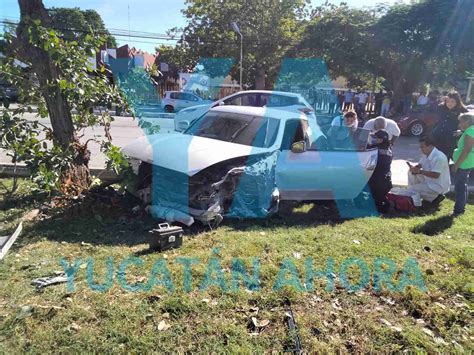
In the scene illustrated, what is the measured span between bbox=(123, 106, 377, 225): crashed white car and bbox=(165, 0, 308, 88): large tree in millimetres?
21662

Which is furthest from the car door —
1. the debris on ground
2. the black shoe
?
the debris on ground

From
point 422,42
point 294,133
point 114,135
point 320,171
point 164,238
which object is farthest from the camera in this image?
point 422,42

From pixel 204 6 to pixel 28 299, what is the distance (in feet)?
91.3

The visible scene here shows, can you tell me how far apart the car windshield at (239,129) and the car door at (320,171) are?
29 centimetres

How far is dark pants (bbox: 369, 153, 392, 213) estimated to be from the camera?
6090 mm

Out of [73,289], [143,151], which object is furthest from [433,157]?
[73,289]

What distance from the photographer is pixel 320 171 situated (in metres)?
5.70

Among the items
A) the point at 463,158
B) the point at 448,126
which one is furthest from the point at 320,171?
the point at 448,126

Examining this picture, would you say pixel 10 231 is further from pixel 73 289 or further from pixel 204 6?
pixel 204 6

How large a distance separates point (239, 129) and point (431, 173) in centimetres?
327

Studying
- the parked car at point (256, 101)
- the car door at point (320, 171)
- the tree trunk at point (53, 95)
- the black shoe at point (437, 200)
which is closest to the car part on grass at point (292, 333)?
the car door at point (320, 171)

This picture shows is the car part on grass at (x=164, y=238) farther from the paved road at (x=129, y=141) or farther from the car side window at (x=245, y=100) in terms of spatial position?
the car side window at (x=245, y=100)

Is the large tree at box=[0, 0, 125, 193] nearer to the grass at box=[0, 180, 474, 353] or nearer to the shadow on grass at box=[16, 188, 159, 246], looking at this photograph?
the shadow on grass at box=[16, 188, 159, 246]

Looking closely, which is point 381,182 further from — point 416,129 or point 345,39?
point 345,39
